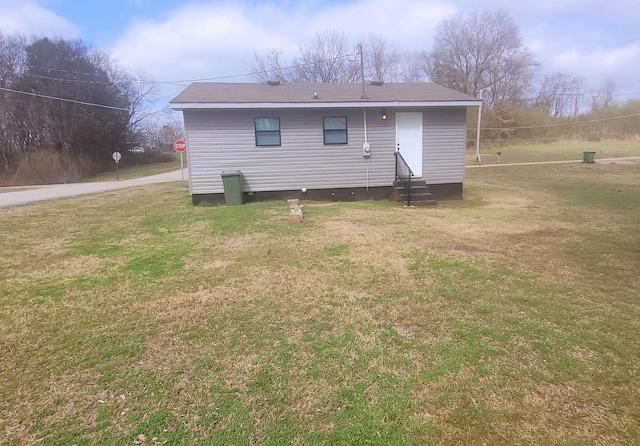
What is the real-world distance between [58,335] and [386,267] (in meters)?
3.42

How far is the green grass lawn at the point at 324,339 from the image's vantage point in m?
2.08

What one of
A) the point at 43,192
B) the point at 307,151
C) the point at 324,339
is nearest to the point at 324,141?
the point at 307,151

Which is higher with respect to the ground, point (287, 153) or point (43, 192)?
point (287, 153)

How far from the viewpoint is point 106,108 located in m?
32.8

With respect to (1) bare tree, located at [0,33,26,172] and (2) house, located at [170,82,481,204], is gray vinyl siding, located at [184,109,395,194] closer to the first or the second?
(2) house, located at [170,82,481,204]

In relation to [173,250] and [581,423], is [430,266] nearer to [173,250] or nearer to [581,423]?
[581,423]

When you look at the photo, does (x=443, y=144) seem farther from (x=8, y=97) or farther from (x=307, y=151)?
(x=8, y=97)

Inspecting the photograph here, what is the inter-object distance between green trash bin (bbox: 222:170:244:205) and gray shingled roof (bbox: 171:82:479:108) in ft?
6.06

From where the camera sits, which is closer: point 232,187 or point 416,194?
point 232,187

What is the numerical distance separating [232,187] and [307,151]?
90.7 inches

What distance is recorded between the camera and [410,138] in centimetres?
1073

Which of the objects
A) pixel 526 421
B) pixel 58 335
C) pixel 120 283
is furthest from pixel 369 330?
pixel 120 283

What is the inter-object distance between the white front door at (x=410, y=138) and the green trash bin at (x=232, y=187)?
15.1ft

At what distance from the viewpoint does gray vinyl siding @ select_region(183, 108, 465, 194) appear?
32.8ft
